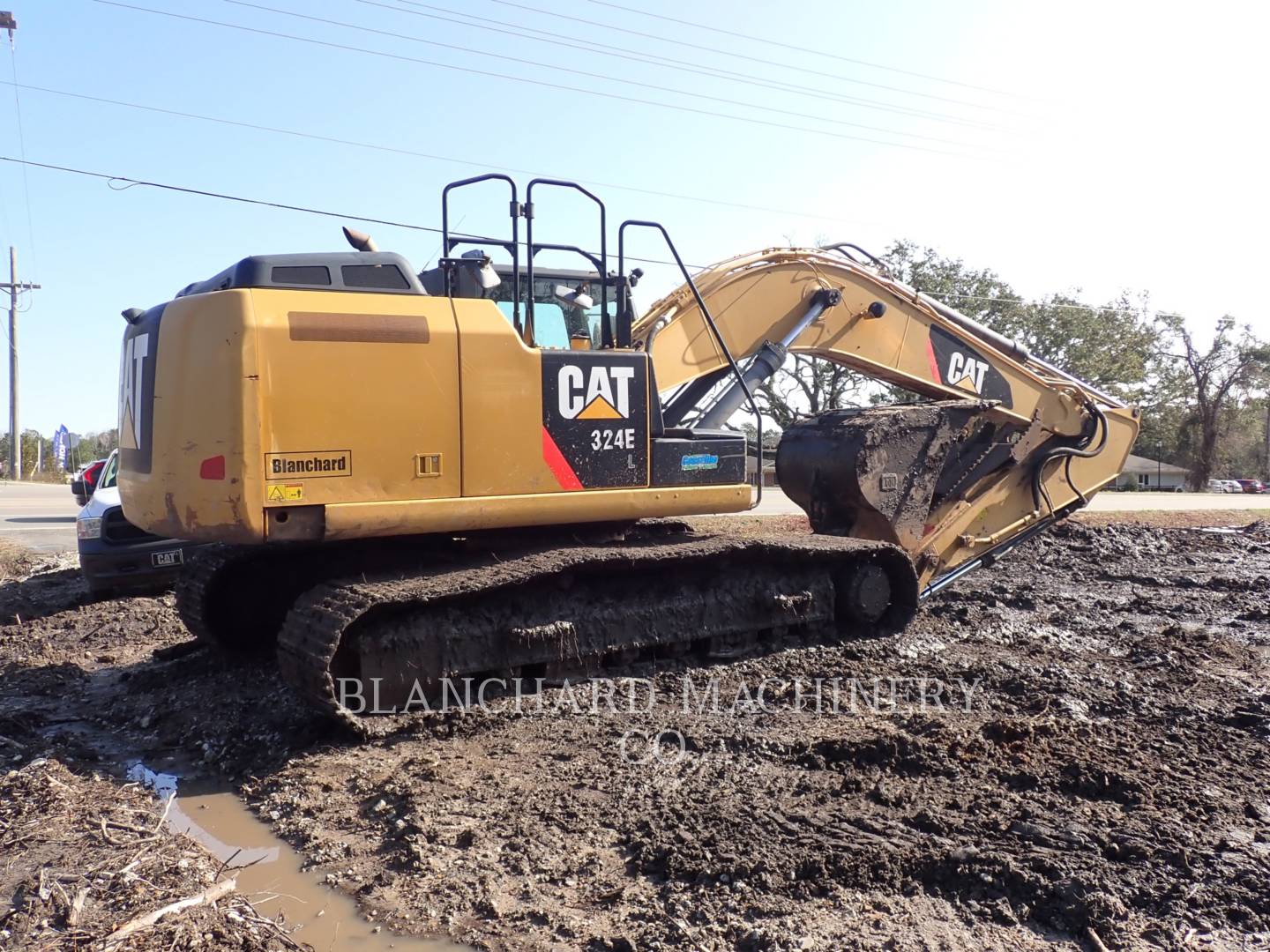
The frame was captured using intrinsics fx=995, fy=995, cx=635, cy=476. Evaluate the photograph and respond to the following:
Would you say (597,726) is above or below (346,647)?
below

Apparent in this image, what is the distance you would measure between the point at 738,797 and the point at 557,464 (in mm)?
2198

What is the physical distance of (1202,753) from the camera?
4617 millimetres

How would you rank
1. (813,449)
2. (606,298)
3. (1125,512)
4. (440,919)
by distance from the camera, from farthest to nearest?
1. (1125,512)
2. (813,449)
3. (606,298)
4. (440,919)

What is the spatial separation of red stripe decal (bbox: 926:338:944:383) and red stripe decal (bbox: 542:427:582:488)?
391 centimetres

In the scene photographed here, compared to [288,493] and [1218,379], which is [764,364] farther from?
[1218,379]

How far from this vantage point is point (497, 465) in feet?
17.5

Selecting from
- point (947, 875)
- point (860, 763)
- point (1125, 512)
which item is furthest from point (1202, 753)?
point (1125, 512)

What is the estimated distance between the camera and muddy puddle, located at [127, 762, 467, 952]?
10.4ft

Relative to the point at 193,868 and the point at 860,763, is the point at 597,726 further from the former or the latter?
the point at 193,868

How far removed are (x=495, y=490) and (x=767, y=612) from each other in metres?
2.12

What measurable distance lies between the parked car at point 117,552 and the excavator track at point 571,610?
4.48 m

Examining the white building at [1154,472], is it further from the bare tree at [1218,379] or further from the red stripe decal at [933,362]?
the red stripe decal at [933,362]

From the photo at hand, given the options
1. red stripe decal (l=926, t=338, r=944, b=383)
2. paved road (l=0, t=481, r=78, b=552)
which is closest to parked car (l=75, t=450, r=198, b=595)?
paved road (l=0, t=481, r=78, b=552)

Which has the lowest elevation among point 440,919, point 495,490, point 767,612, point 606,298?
point 440,919
